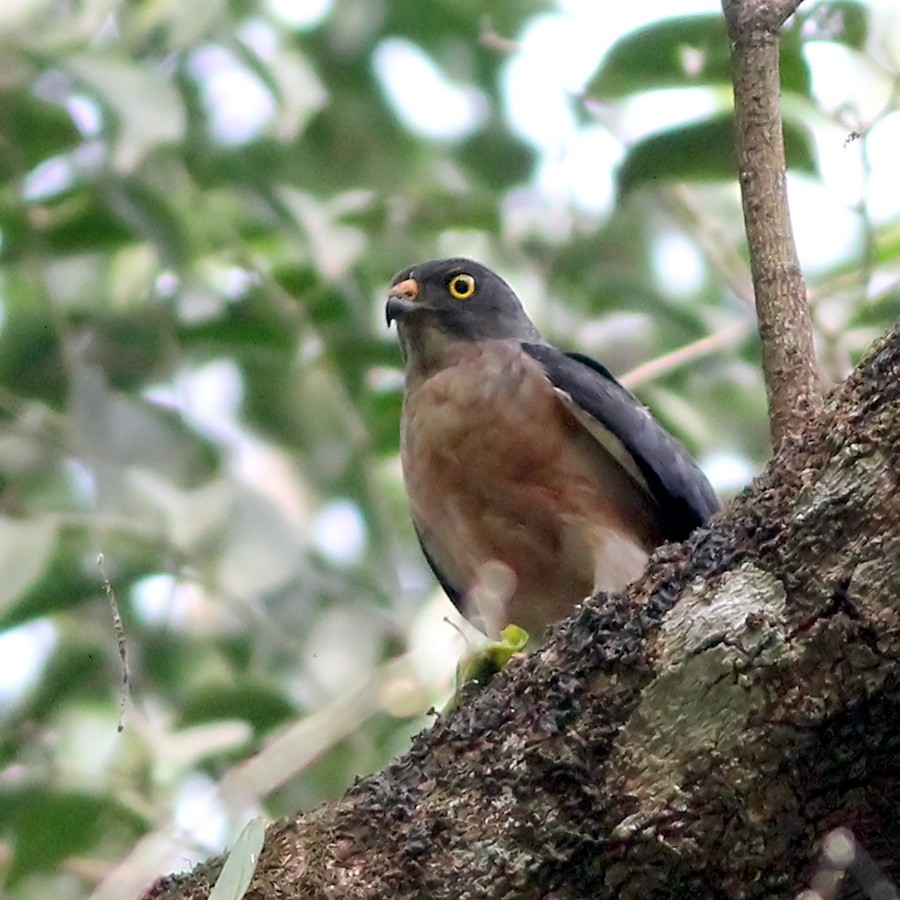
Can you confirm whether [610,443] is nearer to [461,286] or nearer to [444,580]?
[444,580]

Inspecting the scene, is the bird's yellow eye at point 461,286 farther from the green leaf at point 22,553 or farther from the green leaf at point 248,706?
the green leaf at point 22,553

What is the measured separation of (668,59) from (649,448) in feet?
4.22

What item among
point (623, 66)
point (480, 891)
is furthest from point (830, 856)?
point (623, 66)

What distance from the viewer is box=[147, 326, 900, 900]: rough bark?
2529mm

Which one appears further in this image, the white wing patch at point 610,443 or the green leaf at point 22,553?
the white wing patch at point 610,443

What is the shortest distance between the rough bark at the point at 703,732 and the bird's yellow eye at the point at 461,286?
3.09 meters

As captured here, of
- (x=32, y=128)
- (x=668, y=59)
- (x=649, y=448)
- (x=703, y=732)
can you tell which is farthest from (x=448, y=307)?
(x=703, y=732)

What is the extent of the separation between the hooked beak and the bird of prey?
1.16ft

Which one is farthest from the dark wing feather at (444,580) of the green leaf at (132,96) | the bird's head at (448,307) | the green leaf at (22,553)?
the green leaf at (132,96)

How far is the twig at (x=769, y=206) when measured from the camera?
152 inches

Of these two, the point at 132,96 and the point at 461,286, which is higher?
the point at 132,96

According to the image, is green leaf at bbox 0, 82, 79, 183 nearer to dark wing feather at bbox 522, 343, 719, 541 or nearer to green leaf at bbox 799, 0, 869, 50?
dark wing feather at bbox 522, 343, 719, 541

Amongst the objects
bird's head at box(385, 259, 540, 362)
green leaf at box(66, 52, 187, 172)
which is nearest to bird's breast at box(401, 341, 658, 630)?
bird's head at box(385, 259, 540, 362)

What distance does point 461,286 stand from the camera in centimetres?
598
